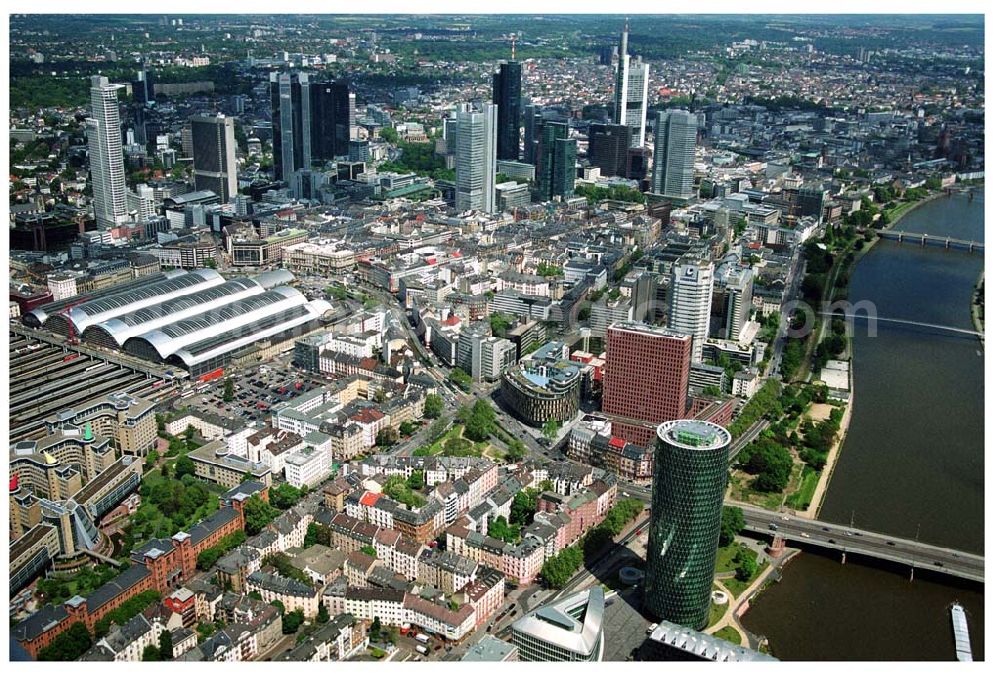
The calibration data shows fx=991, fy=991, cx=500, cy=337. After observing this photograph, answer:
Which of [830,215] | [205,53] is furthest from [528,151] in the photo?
[205,53]

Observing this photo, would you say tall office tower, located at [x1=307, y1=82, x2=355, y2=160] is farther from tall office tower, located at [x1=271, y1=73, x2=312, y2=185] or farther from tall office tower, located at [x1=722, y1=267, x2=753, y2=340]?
tall office tower, located at [x1=722, y1=267, x2=753, y2=340]

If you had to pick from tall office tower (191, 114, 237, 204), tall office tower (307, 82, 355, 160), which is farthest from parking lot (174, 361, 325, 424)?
tall office tower (307, 82, 355, 160)

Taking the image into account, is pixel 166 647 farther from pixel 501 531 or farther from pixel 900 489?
pixel 900 489

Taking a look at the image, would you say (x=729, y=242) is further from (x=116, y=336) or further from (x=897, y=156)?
(x=116, y=336)

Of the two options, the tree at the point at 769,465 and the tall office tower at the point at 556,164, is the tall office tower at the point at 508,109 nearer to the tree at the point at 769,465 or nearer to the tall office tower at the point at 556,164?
the tall office tower at the point at 556,164

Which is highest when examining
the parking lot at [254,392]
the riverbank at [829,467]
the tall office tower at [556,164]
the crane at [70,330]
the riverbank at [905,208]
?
the tall office tower at [556,164]

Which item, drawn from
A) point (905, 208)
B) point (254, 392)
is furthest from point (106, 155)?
point (905, 208)

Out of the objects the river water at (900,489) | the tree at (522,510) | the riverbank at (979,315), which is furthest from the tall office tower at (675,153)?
the tree at (522,510)
